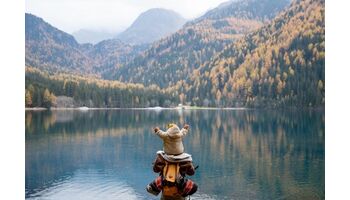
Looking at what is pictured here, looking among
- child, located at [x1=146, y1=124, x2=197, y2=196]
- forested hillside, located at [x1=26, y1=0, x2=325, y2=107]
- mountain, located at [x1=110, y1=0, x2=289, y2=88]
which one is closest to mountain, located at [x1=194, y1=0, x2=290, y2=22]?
mountain, located at [x1=110, y1=0, x2=289, y2=88]

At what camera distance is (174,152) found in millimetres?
6438

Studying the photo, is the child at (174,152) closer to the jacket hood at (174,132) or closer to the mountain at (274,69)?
the jacket hood at (174,132)

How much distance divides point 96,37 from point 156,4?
202 feet

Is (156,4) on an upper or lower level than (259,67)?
upper

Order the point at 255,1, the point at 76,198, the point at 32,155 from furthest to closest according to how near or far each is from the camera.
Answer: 1. the point at 255,1
2. the point at 32,155
3. the point at 76,198

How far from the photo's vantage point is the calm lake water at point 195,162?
1569 cm

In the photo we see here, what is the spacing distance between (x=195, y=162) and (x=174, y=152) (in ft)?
49.5

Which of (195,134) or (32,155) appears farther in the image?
(195,134)

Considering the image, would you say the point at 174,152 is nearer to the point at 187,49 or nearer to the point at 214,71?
the point at 214,71

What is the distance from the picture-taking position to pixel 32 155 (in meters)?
23.9

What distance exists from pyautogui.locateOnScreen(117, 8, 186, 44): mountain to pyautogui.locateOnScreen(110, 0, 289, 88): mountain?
5.99 m

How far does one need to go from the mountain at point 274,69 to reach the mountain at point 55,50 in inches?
1953
